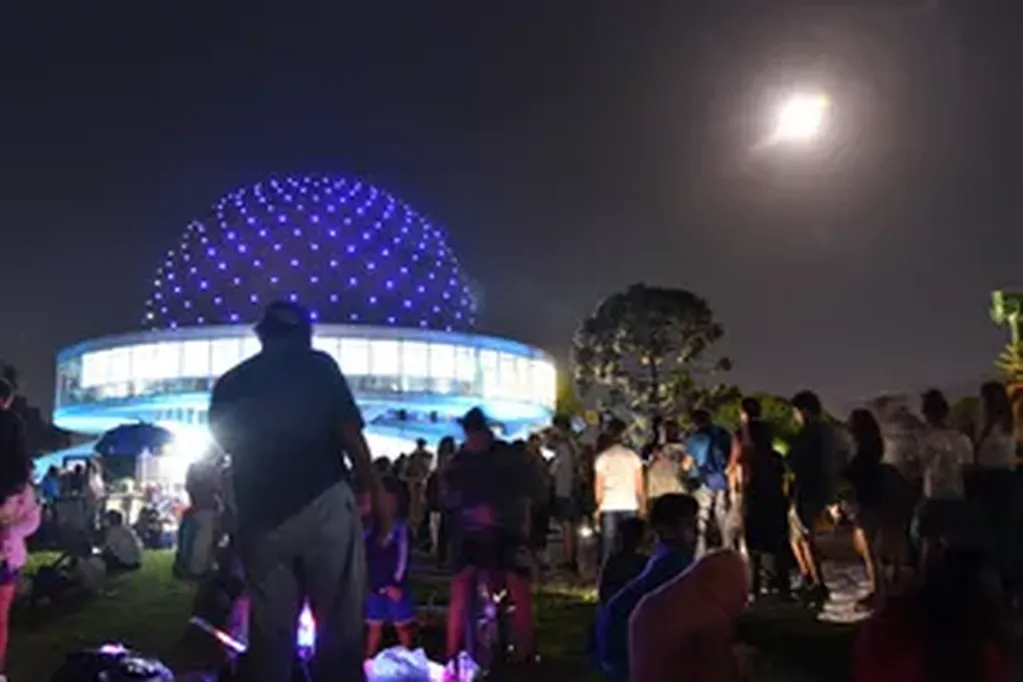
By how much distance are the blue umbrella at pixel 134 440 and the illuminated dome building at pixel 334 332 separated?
625 inches

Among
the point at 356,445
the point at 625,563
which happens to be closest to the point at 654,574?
the point at 625,563

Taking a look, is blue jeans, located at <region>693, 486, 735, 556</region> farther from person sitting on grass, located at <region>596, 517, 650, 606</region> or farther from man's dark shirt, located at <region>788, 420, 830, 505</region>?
person sitting on grass, located at <region>596, 517, 650, 606</region>

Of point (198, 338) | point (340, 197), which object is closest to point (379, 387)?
point (198, 338)

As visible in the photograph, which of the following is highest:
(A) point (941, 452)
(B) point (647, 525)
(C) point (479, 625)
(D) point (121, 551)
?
(A) point (941, 452)

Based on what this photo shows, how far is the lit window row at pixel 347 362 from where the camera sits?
51.8 metres

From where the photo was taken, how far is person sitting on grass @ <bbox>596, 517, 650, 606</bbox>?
618cm

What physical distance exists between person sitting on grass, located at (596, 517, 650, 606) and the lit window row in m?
44.8

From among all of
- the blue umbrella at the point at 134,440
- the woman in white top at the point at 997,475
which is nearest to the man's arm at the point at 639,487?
the woman in white top at the point at 997,475

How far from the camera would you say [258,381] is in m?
4.89

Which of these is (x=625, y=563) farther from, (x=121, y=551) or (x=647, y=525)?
(x=121, y=551)

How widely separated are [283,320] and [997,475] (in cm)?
523

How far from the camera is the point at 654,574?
5102 mm

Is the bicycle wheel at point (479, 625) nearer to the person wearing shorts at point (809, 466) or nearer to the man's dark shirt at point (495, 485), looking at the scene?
the man's dark shirt at point (495, 485)

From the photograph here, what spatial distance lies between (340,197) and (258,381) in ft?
216
